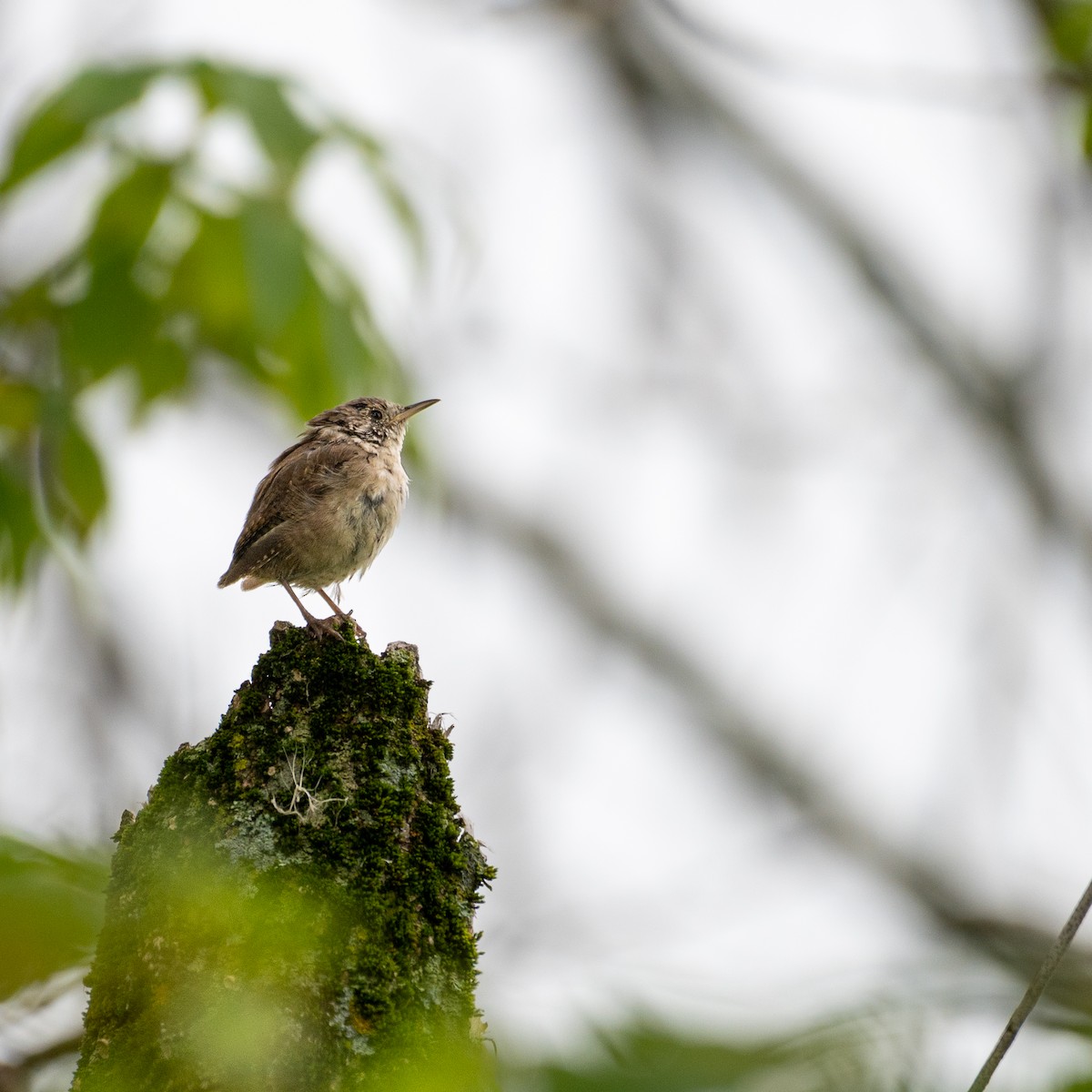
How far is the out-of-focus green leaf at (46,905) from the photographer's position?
1.62 metres

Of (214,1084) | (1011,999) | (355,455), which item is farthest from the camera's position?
(355,455)

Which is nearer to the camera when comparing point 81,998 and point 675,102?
point 81,998

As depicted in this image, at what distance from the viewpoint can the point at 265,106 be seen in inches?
157

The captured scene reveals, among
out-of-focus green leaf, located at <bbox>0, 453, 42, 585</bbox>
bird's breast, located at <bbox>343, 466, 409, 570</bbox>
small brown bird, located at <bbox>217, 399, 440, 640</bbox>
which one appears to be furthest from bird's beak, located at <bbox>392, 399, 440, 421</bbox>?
out-of-focus green leaf, located at <bbox>0, 453, 42, 585</bbox>

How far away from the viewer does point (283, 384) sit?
14.9 ft

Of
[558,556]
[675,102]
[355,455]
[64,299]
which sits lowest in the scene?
[64,299]

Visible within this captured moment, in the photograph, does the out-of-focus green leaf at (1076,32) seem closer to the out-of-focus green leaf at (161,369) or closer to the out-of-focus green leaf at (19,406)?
the out-of-focus green leaf at (161,369)

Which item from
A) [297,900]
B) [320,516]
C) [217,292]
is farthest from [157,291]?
[297,900]

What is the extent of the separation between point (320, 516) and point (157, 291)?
135 centimetres

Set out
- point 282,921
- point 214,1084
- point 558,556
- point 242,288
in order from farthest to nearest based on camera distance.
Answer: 1. point 558,556
2. point 242,288
3. point 282,921
4. point 214,1084

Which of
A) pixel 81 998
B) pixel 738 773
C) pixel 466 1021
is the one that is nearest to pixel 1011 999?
pixel 466 1021

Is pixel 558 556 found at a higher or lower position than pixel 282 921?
higher

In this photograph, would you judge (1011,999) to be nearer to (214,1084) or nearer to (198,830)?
(214,1084)

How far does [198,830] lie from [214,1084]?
1.76 feet
